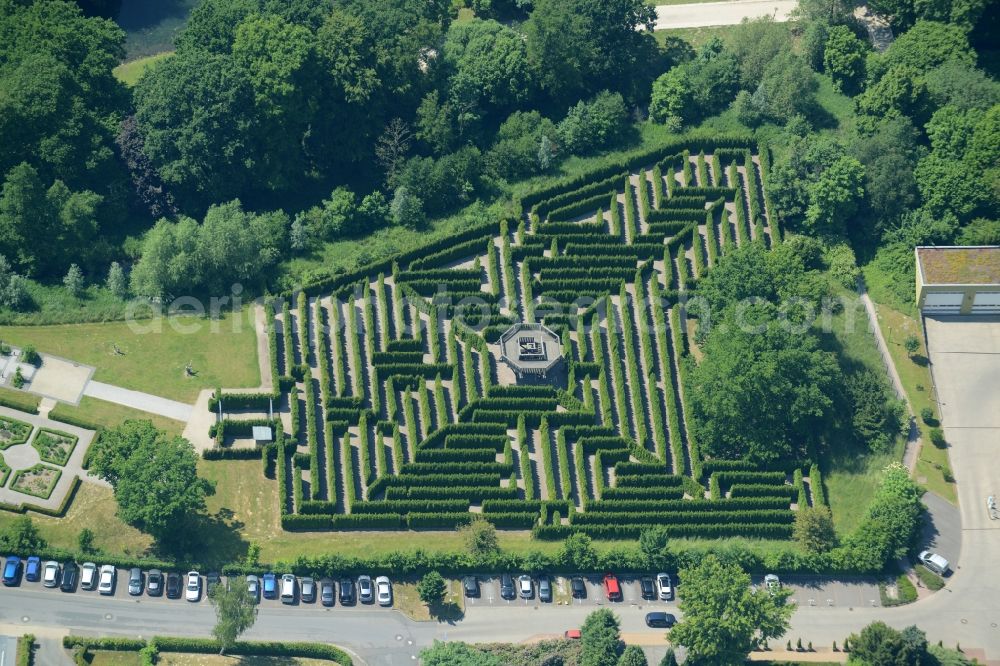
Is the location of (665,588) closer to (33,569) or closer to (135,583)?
(135,583)

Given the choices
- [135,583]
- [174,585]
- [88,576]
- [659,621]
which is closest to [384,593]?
[174,585]

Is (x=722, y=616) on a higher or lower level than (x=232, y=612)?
lower

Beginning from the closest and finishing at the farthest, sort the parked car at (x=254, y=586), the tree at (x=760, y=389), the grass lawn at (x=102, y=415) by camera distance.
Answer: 1. the parked car at (x=254, y=586)
2. the tree at (x=760, y=389)
3. the grass lawn at (x=102, y=415)

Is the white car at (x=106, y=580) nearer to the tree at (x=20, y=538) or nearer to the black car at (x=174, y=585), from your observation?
the black car at (x=174, y=585)

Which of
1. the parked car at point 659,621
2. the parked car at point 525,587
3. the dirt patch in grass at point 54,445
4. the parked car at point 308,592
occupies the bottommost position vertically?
the parked car at point 659,621

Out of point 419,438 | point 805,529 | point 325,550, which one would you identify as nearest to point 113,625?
point 325,550

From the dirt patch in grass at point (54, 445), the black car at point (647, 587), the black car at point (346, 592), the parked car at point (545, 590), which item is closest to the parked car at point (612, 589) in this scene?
the black car at point (647, 587)

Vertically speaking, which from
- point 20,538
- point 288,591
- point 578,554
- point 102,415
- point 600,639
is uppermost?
point 102,415
